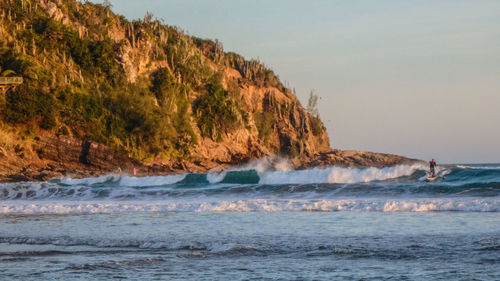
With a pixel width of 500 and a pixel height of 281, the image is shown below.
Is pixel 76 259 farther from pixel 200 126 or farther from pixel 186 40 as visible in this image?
pixel 186 40

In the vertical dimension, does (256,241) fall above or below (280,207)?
below

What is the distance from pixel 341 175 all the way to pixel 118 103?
103 feet

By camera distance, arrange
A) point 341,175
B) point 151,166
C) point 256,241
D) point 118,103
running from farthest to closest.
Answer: point 118,103, point 151,166, point 341,175, point 256,241

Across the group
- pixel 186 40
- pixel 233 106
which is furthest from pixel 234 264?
pixel 186 40

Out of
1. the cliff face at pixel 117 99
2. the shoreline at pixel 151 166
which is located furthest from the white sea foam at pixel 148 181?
the cliff face at pixel 117 99

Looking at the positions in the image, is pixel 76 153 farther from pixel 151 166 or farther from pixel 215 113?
pixel 215 113

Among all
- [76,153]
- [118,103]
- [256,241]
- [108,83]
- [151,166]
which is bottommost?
[256,241]

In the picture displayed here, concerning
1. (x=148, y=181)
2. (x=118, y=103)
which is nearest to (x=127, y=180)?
(x=148, y=181)

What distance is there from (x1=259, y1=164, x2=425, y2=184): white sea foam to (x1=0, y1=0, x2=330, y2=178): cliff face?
64.4 ft

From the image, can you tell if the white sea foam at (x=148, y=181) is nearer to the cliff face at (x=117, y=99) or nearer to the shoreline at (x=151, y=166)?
the shoreline at (x=151, y=166)

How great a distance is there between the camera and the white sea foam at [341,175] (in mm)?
39844

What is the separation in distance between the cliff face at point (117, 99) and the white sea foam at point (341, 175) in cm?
1963

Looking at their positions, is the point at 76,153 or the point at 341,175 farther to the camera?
the point at 76,153

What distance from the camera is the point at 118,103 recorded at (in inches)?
2522
